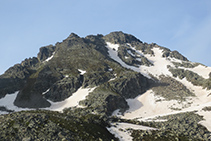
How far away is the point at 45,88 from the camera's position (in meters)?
129

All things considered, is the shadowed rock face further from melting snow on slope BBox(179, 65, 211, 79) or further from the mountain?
melting snow on slope BBox(179, 65, 211, 79)

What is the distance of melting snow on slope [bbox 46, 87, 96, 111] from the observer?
107 meters

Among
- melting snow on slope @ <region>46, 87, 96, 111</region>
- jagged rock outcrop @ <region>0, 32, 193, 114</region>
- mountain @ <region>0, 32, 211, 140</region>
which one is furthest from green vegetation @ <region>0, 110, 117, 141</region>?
melting snow on slope @ <region>46, 87, 96, 111</region>

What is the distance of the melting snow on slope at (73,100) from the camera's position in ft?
350

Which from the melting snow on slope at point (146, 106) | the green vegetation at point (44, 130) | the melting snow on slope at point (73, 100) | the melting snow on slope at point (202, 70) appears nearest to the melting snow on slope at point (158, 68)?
the melting snow on slope at point (202, 70)

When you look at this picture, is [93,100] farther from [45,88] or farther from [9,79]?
[9,79]

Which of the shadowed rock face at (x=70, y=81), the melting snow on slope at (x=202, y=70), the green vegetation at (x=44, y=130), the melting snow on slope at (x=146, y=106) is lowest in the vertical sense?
the green vegetation at (x=44, y=130)

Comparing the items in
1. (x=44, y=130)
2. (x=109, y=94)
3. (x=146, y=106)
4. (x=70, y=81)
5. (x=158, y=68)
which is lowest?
(x=44, y=130)

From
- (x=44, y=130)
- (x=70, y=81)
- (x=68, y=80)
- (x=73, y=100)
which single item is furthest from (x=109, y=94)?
(x=44, y=130)

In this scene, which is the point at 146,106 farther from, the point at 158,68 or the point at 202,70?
the point at 202,70

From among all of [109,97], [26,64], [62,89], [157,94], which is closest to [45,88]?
[62,89]

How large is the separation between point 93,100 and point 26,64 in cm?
12076

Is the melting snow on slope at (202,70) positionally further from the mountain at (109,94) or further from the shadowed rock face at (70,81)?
the shadowed rock face at (70,81)

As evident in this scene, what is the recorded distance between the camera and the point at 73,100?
4422 inches
